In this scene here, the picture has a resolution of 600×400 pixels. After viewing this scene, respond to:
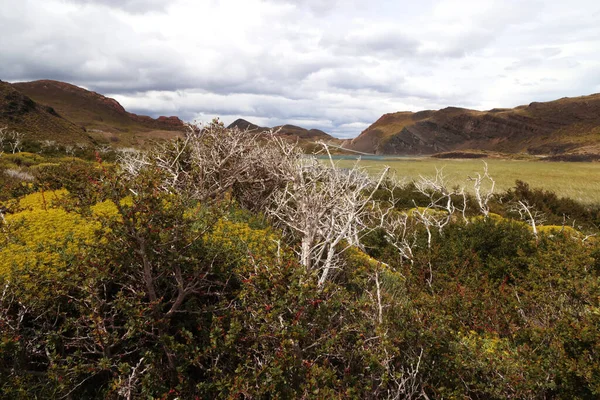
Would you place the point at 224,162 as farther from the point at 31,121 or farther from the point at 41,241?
the point at 31,121

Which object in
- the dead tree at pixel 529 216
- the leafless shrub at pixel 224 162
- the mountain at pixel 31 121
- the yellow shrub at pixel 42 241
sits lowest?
the dead tree at pixel 529 216

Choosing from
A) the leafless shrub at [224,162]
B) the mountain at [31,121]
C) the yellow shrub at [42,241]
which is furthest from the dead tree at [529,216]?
the mountain at [31,121]

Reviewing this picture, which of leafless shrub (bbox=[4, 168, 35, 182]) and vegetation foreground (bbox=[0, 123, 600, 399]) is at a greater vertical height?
leafless shrub (bbox=[4, 168, 35, 182])

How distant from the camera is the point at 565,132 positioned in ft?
502

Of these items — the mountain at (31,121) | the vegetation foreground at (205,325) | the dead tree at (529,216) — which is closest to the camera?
the vegetation foreground at (205,325)

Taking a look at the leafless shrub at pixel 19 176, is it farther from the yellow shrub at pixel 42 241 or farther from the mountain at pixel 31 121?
the mountain at pixel 31 121

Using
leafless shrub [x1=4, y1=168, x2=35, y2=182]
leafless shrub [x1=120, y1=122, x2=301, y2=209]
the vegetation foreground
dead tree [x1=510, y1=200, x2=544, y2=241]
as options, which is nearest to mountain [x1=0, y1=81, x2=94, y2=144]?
leafless shrub [x1=4, y1=168, x2=35, y2=182]

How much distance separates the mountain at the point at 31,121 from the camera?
6556 centimetres

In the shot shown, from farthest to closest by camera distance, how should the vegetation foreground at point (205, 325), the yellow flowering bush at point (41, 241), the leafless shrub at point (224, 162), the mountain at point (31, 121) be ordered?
the mountain at point (31, 121)
the leafless shrub at point (224, 162)
the yellow flowering bush at point (41, 241)
the vegetation foreground at point (205, 325)

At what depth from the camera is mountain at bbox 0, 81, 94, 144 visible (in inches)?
2581

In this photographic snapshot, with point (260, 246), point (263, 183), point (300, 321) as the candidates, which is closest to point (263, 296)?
point (300, 321)

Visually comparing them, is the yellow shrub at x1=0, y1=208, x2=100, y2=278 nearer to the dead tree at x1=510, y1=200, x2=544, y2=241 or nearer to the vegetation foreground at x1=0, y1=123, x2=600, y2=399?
the vegetation foreground at x1=0, y1=123, x2=600, y2=399

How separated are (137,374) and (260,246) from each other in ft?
8.01

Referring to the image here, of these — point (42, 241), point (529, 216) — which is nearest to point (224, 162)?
point (42, 241)
